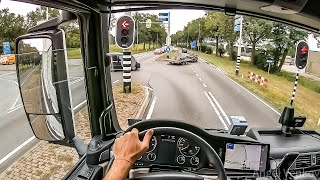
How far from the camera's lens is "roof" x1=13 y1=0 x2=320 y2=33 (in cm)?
140

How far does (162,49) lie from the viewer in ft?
8.07

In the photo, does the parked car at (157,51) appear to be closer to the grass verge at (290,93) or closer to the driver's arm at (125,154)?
the grass verge at (290,93)

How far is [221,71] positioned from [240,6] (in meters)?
1.31

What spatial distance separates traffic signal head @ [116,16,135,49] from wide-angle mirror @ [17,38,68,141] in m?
0.64

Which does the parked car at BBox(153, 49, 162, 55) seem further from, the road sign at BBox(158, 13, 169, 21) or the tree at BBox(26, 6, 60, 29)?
the tree at BBox(26, 6, 60, 29)

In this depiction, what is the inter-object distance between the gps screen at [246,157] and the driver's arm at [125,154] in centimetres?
79

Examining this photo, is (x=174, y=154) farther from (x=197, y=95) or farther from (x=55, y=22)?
(x=197, y=95)

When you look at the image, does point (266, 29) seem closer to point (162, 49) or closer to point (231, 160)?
point (162, 49)

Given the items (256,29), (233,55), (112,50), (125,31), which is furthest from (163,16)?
(233,55)

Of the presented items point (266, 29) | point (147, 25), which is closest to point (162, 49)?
point (147, 25)

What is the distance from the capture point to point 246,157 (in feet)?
5.02

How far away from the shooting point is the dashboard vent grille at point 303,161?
159cm

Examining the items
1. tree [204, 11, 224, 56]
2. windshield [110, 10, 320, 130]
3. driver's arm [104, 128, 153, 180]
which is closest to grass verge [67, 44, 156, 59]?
windshield [110, 10, 320, 130]

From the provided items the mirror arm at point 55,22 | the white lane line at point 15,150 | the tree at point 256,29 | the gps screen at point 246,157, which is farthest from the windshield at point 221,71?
the white lane line at point 15,150
